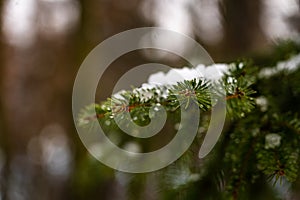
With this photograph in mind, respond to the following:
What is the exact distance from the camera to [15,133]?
125 inches

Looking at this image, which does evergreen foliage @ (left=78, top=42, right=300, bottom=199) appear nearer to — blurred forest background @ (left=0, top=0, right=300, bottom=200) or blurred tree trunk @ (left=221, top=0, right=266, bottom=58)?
blurred forest background @ (left=0, top=0, right=300, bottom=200)

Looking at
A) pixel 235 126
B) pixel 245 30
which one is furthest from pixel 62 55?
pixel 235 126

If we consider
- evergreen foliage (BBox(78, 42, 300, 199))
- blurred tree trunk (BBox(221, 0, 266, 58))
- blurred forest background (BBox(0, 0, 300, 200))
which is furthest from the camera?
blurred tree trunk (BBox(221, 0, 266, 58))

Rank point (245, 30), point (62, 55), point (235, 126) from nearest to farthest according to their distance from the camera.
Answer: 1. point (235, 126)
2. point (245, 30)
3. point (62, 55)

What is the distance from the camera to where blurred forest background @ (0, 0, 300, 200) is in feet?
8.00

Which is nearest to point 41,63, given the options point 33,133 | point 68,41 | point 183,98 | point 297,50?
point 68,41

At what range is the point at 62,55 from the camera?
313 centimetres

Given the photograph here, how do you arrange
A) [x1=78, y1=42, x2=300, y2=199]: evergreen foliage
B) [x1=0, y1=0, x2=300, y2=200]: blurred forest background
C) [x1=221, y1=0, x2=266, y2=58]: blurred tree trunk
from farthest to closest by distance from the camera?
[x1=221, y1=0, x2=266, y2=58]: blurred tree trunk < [x1=0, y1=0, x2=300, y2=200]: blurred forest background < [x1=78, y1=42, x2=300, y2=199]: evergreen foliage

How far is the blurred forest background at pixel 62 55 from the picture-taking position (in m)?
2.44

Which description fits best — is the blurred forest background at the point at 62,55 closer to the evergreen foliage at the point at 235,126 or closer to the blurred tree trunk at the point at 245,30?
the blurred tree trunk at the point at 245,30

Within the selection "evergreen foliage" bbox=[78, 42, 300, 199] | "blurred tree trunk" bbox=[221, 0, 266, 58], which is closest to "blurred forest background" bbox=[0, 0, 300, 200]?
"blurred tree trunk" bbox=[221, 0, 266, 58]

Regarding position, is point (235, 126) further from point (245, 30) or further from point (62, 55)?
point (62, 55)

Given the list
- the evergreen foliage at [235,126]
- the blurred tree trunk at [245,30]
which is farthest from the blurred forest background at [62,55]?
the evergreen foliage at [235,126]

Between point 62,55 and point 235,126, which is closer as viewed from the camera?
point 235,126
